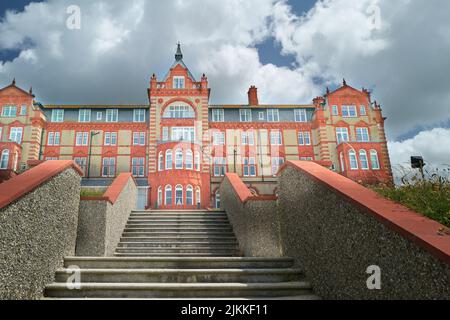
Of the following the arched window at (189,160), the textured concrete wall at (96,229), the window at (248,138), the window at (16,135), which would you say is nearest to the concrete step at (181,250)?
the textured concrete wall at (96,229)

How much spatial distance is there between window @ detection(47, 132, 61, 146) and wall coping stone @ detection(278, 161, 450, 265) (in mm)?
40022

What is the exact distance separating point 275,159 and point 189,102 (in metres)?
12.6

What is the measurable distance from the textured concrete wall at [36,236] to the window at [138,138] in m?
33.7

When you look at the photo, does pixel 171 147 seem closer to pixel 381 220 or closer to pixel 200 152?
pixel 200 152

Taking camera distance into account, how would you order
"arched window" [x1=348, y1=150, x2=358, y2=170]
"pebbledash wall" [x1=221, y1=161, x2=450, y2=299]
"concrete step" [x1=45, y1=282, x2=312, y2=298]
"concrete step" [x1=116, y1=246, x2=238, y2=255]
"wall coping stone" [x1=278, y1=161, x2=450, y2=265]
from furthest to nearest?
"arched window" [x1=348, y1=150, x2=358, y2=170]
"concrete step" [x1=116, y1=246, x2=238, y2=255]
"concrete step" [x1=45, y1=282, x2=312, y2=298]
"pebbledash wall" [x1=221, y1=161, x2=450, y2=299]
"wall coping stone" [x1=278, y1=161, x2=450, y2=265]

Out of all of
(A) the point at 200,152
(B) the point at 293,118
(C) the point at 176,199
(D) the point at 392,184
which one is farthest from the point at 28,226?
(B) the point at 293,118

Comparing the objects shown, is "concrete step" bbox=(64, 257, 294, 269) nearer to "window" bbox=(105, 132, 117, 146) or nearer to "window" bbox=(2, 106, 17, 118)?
"window" bbox=(105, 132, 117, 146)

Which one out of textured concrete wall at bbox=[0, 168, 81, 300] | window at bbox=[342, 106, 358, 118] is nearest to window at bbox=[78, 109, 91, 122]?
window at bbox=[342, 106, 358, 118]

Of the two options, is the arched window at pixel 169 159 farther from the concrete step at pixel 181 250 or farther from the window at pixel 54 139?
the concrete step at pixel 181 250

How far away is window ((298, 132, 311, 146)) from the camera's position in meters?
40.9

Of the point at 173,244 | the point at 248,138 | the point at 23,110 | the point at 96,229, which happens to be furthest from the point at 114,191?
the point at 23,110

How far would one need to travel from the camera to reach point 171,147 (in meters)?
33.0

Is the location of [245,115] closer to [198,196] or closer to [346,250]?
[198,196]

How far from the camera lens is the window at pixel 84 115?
40.7m
